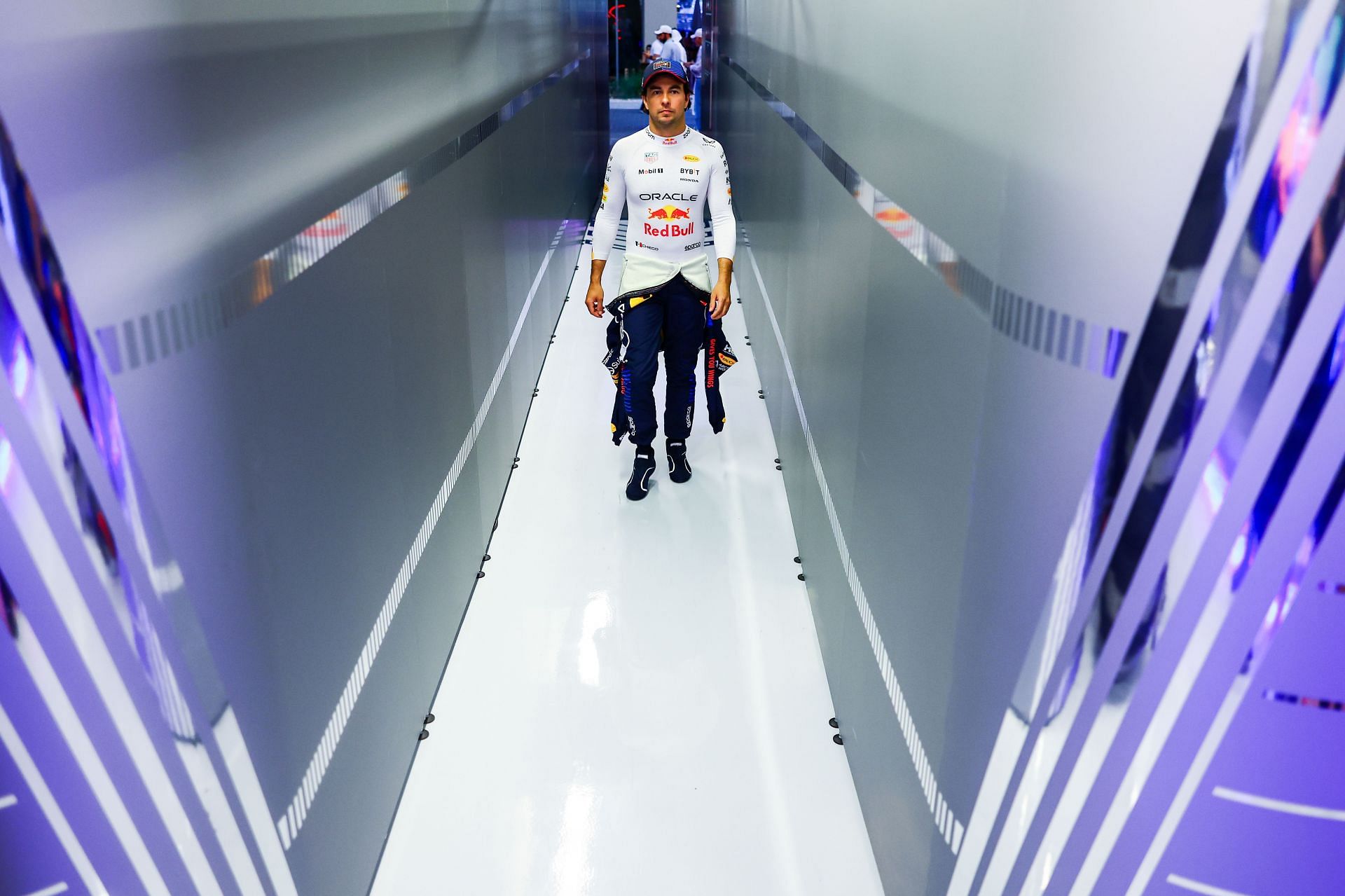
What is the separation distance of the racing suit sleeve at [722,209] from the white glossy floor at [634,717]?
936 mm

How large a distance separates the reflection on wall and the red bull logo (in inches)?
61.4

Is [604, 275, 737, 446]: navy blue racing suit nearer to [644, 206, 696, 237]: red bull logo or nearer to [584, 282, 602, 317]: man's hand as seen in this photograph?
[584, 282, 602, 317]: man's hand

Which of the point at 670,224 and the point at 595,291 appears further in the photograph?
the point at 595,291

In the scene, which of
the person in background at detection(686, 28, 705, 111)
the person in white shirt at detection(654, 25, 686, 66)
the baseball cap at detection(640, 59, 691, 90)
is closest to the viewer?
the baseball cap at detection(640, 59, 691, 90)

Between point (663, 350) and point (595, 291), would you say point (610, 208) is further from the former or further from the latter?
point (663, 350)

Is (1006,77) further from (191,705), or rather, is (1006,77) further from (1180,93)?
(191,705)

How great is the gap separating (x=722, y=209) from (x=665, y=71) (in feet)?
1.63

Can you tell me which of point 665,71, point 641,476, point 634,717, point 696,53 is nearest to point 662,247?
point 665,71

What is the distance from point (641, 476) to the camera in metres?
4.01

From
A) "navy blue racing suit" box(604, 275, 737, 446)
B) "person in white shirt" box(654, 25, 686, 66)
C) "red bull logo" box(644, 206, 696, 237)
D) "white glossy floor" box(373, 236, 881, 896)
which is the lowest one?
"white glossy floor" box(373, 236, 881, 896)

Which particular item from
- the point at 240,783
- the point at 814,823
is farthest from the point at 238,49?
the point at 814,823

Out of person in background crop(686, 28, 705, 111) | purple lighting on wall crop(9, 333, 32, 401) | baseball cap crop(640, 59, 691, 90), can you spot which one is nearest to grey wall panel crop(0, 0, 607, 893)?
purple lighting on wall crop(9, 333, 32, 401)

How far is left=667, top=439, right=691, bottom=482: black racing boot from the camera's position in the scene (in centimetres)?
416

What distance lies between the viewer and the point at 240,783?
152cm
